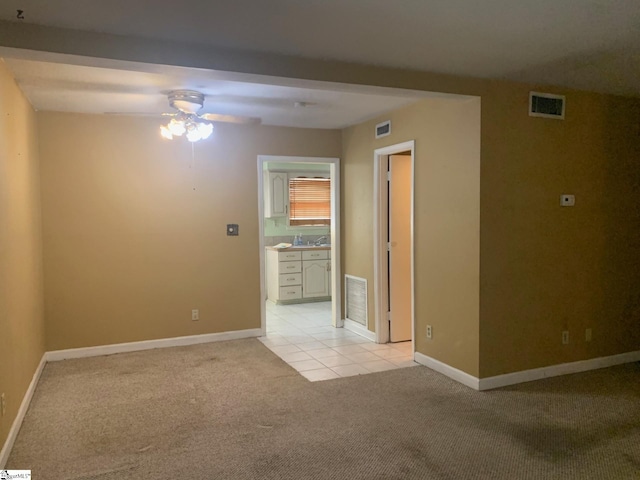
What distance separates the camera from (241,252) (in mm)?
5352

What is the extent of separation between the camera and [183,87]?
12.0ft

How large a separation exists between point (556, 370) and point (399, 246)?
6.26 ft

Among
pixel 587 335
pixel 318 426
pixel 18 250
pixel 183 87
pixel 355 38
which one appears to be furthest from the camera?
pixel 587 335

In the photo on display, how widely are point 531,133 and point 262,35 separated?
7.75 ft

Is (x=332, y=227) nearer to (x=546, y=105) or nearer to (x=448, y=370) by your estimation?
(x=448, y=370)

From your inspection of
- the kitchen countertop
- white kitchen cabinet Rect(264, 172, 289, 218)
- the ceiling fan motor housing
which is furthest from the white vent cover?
the ceiling fan motor housing

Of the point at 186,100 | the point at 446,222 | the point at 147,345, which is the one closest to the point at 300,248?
the point at 147,345

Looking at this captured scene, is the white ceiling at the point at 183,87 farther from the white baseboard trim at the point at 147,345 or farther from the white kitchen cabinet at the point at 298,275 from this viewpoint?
the white kitchen cabinet at the point at 298,275

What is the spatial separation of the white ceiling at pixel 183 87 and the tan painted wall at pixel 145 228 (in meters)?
0.35

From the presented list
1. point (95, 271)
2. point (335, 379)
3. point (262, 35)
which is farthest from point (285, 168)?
point (262, 35)

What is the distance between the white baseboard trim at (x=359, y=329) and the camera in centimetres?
529

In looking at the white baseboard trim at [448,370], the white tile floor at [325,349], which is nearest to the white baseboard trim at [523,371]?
the white baseboard trim at [448,370]

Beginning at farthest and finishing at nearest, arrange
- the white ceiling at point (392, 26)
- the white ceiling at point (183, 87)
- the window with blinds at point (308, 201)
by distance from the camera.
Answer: the window with blinds at point (308, 201) < the white ceiling at point (183, 87) < the white ceiling at point (392, 26)

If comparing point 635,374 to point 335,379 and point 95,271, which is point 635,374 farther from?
point 95,271
